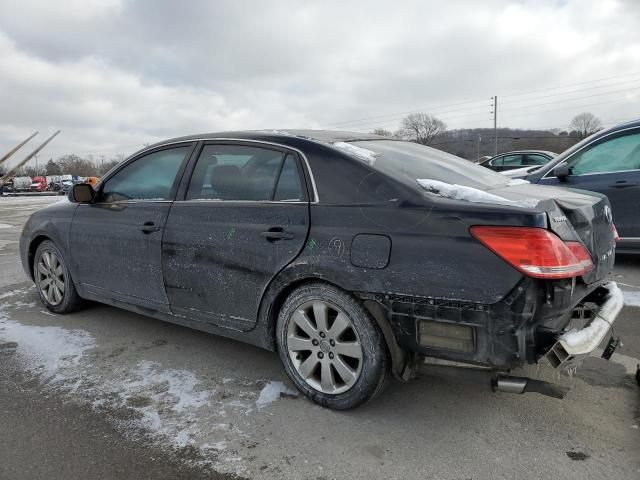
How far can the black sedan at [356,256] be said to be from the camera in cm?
222

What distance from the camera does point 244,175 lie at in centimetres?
316

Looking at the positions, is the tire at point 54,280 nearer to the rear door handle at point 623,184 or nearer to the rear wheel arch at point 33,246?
the rear wheel arch at point 33,246

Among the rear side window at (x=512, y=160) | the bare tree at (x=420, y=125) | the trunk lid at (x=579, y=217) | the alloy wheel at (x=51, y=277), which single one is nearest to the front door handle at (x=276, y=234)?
the trunk lid at (x=579, y=217)

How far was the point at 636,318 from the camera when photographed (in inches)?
159

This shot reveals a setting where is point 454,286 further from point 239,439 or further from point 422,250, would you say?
point 239,439

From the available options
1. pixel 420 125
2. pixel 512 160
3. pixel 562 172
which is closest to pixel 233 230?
pixel 562 172

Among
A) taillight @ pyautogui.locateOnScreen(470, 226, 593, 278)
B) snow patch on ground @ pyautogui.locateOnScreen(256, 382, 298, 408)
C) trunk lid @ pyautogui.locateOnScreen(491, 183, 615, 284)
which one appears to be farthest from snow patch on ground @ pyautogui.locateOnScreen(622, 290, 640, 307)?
snow patch on ground @ pyautogui.locateOnScreen(256, 382, 298, 408)

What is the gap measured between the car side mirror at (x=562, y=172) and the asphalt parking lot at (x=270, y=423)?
2590 mm

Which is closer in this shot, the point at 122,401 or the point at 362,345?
the point at 362,345

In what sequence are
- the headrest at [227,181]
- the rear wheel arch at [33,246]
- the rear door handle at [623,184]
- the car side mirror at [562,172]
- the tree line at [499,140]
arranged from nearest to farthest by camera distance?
the headrest at [227,181] → the rear wheel arch at [33,246] → the rear door handle at [623,184] → the car side mirror at [562,172] → the tree line at [499,140]

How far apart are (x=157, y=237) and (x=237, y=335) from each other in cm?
92

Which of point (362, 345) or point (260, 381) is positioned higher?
point (362, 345)

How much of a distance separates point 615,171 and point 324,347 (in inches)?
182

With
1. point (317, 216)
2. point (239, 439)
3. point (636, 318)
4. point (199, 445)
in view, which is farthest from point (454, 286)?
point (636, 318)
